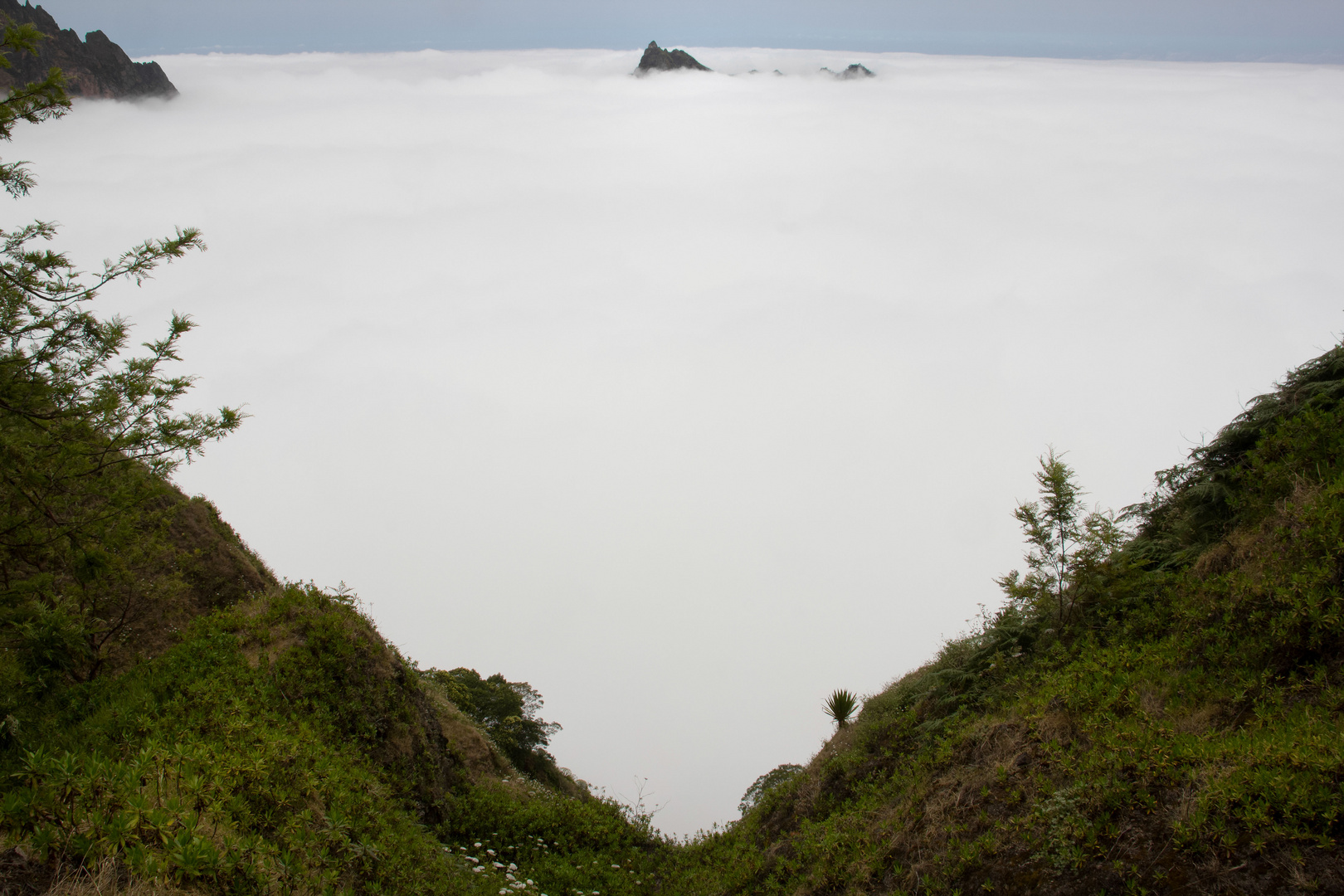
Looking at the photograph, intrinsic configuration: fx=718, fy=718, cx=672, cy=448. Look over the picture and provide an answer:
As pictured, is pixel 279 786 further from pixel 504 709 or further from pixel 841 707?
pixel 504 709

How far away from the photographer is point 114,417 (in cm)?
881

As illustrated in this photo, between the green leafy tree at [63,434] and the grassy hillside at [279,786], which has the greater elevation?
the green leafy tree at [63,434]

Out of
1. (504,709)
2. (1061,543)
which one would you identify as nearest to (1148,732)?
(1061,543)

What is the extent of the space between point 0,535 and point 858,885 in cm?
1120

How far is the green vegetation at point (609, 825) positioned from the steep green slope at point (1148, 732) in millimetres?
35

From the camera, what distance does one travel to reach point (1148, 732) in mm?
7840

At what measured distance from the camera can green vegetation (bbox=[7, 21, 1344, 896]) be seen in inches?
240

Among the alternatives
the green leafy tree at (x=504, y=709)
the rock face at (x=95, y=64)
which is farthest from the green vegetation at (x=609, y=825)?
the rock face at (x=95, y=64)

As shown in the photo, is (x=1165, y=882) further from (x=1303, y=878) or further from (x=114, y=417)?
(x=114, y=417)

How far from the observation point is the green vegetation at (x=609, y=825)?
611 cm

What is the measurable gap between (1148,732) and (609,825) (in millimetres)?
10702

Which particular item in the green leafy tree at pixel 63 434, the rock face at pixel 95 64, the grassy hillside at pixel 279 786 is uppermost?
the rock face at pixel 95 64

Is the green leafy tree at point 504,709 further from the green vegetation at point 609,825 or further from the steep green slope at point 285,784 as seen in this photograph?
the green vegetation at point 609,825

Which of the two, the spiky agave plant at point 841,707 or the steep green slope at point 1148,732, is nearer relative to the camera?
the steep green slope at point 1148,732
